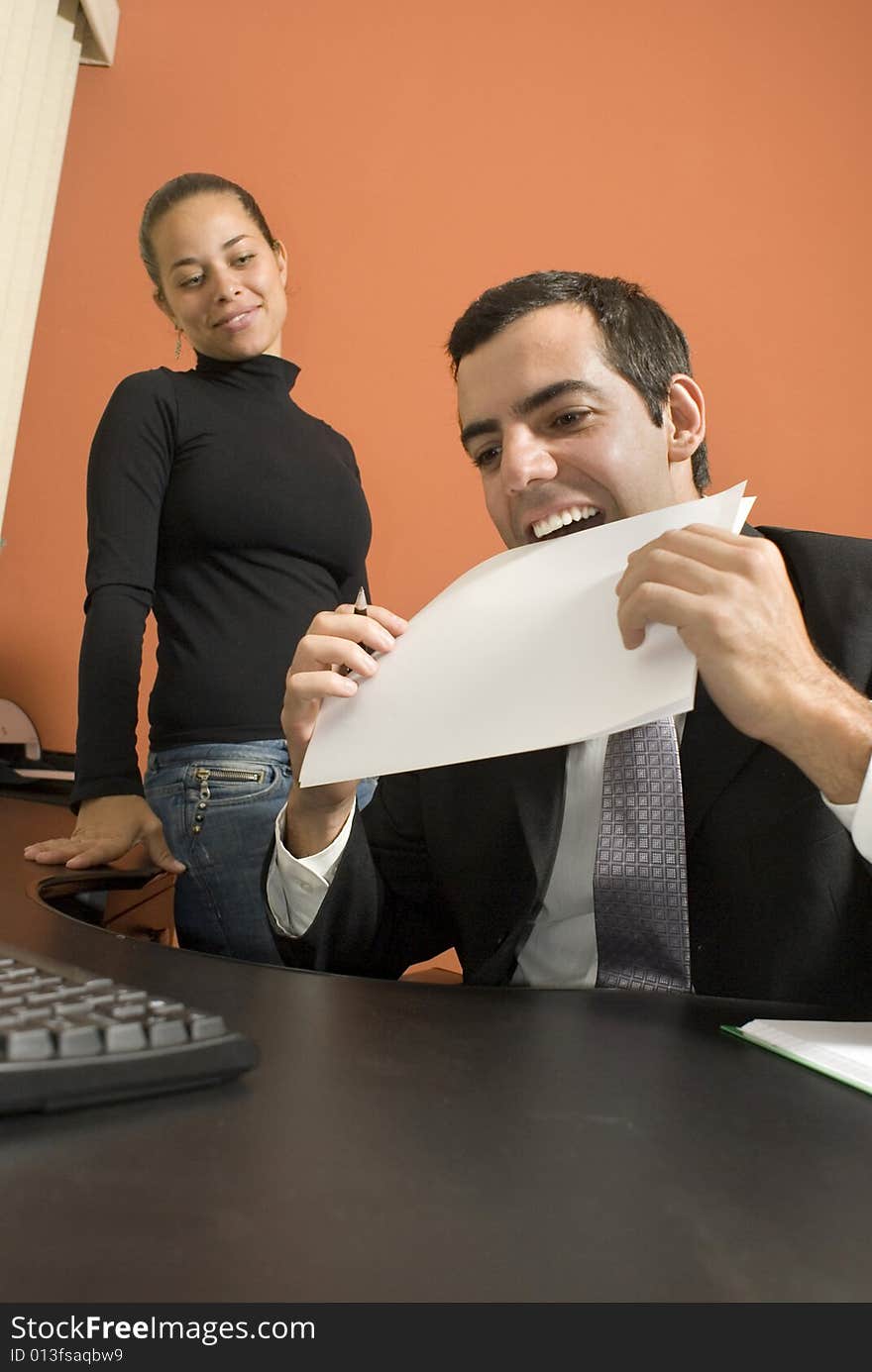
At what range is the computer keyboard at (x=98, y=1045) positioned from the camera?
1.58 feet

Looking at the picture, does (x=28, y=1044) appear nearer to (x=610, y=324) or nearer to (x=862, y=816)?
(x=862, y=816)

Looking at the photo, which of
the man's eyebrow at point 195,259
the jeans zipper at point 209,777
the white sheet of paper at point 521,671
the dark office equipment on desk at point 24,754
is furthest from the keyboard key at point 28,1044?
the dark office equipment on desk at point 24,754

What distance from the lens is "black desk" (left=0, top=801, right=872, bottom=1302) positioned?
0.36 metres

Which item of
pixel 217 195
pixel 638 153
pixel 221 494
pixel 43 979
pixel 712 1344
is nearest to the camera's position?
pixel 712 1344

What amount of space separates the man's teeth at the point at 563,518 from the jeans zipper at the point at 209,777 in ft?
1.49

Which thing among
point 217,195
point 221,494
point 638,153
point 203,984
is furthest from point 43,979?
point 638,153

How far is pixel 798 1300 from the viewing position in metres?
0.36

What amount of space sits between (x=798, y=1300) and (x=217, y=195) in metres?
1.67

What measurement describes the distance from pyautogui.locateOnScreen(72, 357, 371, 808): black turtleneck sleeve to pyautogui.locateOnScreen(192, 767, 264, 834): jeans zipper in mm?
60

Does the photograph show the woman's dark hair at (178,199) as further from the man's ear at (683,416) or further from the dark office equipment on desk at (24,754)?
the dark office equipment on desk at (24,754)

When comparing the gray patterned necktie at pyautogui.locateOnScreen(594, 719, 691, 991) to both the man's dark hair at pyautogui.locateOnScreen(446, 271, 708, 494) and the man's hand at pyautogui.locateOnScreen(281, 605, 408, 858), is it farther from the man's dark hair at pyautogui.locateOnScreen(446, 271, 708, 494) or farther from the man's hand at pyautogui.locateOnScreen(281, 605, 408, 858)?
the man's dark hair at pyautogui.locateOnScreen(446, 271, 708, 494)

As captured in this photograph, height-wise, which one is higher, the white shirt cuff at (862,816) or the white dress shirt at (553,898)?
the white shirt cuff at (862,816)

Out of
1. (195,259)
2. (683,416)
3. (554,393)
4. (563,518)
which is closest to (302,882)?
(563,518)

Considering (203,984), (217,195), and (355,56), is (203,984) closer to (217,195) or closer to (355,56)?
(217,195)
